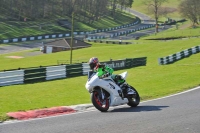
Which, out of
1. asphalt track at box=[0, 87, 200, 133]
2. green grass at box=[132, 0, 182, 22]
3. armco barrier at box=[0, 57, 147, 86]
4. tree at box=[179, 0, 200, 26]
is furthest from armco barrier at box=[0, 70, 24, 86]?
green grass at box=[132, 0, 182, 22]

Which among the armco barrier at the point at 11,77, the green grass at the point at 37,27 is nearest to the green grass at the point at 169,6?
the green grass at the point at 37,27

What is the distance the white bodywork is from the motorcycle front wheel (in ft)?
0.58

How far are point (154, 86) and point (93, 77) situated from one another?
338 inches

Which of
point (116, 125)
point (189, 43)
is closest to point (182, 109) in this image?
point (116, 125)

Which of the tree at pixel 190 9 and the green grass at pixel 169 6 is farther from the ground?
the green grass at pixel 169 6

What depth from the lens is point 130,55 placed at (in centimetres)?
5397

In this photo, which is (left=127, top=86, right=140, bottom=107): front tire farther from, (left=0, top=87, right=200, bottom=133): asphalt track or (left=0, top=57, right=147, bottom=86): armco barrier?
(left=0, top=57, right=147, bottom=86): armco barrier

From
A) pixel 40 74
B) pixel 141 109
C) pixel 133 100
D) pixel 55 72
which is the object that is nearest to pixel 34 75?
pixel 40 74

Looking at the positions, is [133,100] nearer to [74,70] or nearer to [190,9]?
[74,70]

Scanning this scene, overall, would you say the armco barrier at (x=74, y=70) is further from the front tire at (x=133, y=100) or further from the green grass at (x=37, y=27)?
the green grass at (x=37, y=27)

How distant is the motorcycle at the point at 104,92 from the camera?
517 inches

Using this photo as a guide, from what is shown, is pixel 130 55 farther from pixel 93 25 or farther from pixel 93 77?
pixel 93 25

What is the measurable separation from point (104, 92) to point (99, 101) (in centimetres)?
43

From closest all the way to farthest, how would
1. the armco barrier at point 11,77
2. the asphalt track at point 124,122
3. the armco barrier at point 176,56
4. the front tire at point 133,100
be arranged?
the asphalt track at point 124,122
the front tire at point 133,100
the armco barrier at point 11,77
the armco barrier at point 176,56
